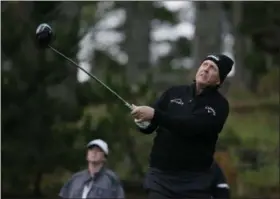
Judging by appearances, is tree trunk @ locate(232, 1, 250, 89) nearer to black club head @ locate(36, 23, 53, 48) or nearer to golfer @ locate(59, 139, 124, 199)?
golfer @ locate(59, 139, 124, 199)

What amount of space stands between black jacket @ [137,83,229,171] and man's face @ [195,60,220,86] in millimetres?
48

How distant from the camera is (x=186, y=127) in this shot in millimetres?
4707

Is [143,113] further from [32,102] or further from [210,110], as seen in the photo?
[32,102]

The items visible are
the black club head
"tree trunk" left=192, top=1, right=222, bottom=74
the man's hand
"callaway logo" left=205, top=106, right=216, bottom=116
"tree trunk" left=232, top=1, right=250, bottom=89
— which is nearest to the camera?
the man's hand

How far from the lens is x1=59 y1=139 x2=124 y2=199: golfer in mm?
7770

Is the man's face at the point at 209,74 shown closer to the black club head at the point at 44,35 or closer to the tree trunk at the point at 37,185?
the black club head at the point at 44,35

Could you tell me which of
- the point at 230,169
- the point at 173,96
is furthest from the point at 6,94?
the point at 173,96

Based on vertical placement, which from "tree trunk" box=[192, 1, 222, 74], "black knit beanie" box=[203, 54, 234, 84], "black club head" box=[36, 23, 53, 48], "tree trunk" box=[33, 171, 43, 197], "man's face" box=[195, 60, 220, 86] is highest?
"tree trunk" box=[192, 1, 222, 74]

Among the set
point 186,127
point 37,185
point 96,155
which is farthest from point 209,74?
point 37,185

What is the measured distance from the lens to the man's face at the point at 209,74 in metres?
4.88

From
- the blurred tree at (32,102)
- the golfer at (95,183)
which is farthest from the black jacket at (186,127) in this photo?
the blurred tree at (32,102)

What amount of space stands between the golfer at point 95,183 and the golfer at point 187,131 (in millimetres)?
2799

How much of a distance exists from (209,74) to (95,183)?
10.4ft

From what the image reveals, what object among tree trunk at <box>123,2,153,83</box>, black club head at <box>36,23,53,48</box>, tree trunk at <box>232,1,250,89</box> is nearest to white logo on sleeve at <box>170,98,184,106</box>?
black club head at <box>36,23,53,48</box>
